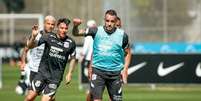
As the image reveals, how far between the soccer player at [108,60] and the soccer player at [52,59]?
2.58ft

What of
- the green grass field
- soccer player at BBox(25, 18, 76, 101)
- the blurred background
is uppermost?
soccer player at BBox(25, 18, 76, 101)

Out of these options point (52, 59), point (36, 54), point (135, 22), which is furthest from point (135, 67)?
point (135, 22)

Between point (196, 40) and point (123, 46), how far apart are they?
1533 inches

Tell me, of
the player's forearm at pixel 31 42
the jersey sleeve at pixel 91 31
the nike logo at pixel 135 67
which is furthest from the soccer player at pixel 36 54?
the nike logo at pixel 135 67

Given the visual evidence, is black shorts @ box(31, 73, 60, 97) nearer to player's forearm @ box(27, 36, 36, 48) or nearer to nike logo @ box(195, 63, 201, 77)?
player's forearm @ box(27, 36, 36, 48)

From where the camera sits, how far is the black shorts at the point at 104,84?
733 inches

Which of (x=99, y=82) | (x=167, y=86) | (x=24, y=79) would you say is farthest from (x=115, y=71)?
(x=167, y=86)

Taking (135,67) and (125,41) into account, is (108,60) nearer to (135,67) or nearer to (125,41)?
(125,41)

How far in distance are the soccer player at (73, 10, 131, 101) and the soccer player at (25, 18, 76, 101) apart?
2.58 ft

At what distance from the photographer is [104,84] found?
1873 cm

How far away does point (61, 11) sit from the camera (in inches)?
2621

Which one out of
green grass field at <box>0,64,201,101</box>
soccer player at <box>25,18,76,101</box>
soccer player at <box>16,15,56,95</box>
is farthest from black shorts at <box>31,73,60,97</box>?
green grass field at <box>0,64,201,101</box>

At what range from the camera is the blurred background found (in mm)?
50188

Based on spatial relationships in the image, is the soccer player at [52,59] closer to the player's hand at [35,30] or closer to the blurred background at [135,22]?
the player's hand at [35,30]
